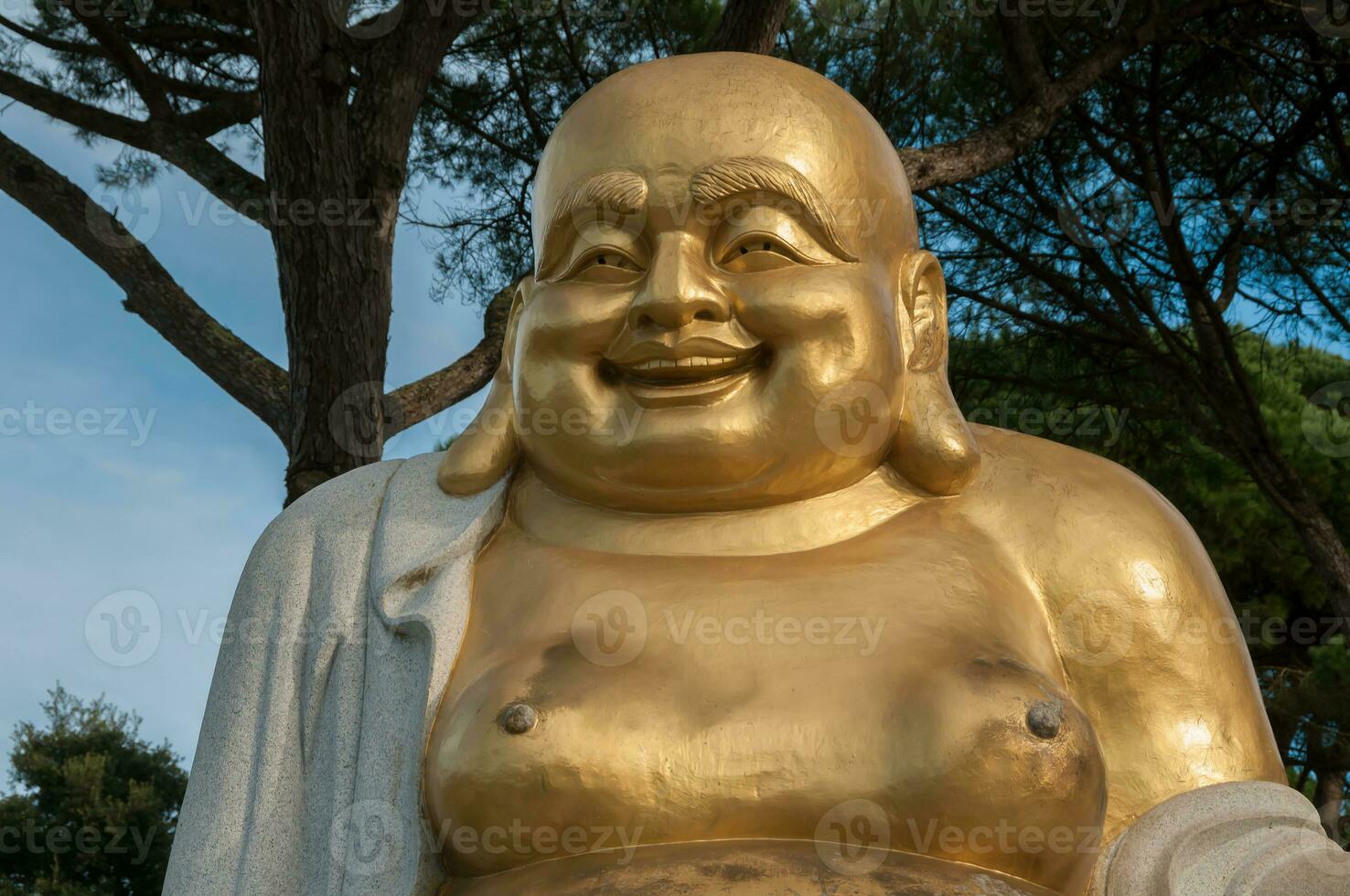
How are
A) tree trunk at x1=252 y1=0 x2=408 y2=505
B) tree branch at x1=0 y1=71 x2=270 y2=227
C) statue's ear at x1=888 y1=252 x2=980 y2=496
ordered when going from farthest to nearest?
tree branch at x1=0 y1=71 x2=270 y2=227, tree trunk at x1=252 y1=0 x2=408 y2=505, statue's ear at x1=888 y1=252 x2=980 y2=496

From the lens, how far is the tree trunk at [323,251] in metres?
5.72

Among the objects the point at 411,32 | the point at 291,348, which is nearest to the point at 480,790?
the point at 291,348

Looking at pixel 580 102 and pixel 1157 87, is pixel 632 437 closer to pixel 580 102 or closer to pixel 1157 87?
pixel 580 102

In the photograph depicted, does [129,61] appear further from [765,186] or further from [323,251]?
[765,186]

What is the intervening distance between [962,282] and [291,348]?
3.79 metres

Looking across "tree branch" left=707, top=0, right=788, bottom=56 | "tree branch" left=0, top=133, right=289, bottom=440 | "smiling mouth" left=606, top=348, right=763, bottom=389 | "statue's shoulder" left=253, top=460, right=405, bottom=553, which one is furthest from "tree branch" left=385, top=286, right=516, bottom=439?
"smiling mouth" left=606, top=348, right=763, bottom=389

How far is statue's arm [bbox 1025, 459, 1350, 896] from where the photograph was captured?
2.99 m

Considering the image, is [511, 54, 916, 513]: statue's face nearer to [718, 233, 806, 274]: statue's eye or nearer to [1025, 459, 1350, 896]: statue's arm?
[718, 233, 806, 274]: statue's eye

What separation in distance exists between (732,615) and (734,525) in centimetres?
29

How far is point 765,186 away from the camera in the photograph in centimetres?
331

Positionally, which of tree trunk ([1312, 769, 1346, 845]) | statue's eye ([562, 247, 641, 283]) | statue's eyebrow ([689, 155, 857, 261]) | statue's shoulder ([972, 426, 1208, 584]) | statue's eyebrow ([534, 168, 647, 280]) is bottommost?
statue's shoulder ([972, 426, 1208, 584])

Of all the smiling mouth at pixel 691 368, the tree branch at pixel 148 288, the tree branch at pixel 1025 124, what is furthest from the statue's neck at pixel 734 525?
the tree branch at pixel 1025 124

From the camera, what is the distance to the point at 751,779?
2.87m

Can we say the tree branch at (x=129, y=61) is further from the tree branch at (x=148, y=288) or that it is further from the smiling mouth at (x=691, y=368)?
the smiling mouth at (x=691, y=368)
